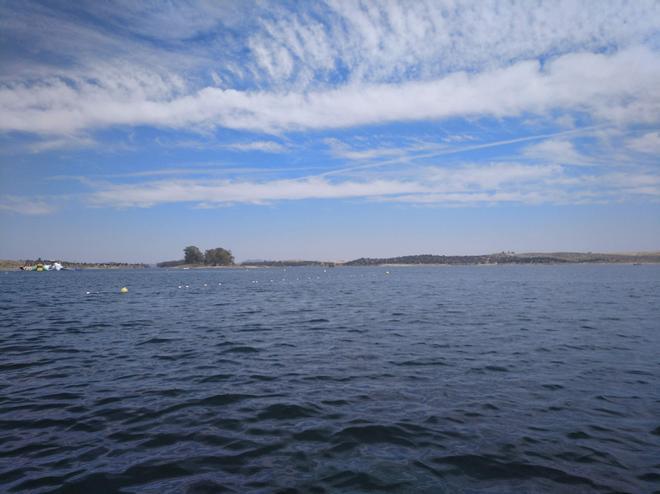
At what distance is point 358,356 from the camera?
2103 centimetres

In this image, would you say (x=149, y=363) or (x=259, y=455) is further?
(x=149, y=363)

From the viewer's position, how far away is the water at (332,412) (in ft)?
30.5

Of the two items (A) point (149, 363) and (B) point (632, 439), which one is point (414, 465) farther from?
(A) point (149, 363)

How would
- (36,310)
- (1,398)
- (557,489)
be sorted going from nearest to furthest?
1. (557,489)
2. (1,398)
3. (36,310)

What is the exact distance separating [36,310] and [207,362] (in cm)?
3466

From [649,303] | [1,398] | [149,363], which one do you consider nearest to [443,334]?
[149,363]

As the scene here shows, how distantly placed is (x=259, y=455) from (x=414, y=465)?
12.5ft

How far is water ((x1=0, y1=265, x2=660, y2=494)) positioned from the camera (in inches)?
365

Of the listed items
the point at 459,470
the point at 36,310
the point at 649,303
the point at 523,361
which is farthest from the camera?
the point at 649,303

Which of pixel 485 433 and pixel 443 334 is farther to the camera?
pixel 443 334

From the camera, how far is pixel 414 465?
9.77 meters

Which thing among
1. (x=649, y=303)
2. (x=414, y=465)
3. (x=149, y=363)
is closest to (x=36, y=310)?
(x=149, y=363)

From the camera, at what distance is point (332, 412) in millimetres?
13188

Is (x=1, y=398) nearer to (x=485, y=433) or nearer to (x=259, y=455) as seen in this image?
(x=259, y=455)
